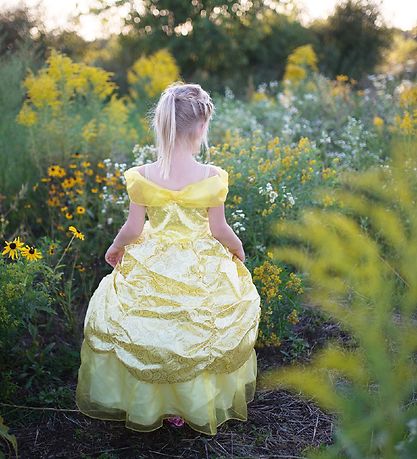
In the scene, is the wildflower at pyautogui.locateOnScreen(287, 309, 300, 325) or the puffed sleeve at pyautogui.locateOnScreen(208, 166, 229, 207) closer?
the puffed sleeve at pyautogui.locateOnScreen(208, 166, 229, 207)

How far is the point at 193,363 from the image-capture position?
220 cm

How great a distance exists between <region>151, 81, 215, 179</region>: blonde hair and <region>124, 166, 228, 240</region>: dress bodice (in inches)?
3.9

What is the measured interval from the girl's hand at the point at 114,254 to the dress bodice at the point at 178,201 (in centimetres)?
18

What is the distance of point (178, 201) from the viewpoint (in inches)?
96.3

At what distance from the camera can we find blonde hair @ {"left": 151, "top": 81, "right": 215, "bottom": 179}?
232 centimetres

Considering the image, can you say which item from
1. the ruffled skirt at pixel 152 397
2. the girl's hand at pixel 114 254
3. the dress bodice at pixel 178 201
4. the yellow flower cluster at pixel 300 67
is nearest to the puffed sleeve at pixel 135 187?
the dress bodice at pixel 178 201

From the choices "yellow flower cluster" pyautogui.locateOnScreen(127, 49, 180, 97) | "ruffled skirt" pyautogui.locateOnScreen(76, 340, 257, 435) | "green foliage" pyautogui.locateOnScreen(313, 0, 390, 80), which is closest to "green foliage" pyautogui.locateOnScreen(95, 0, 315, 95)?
"green foliage" pyautogui.locateOnScreen(313, 0, 390, 80)

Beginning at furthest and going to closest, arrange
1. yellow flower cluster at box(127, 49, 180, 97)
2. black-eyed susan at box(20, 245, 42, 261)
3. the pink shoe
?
yellow flower cluster at box(127, 49, 180, 97)
black-eyed susan at box(20, 245, 42, 261)
the pink shoe

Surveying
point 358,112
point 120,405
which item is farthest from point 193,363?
point 358,112

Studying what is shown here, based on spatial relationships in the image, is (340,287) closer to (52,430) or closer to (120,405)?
(120,405)

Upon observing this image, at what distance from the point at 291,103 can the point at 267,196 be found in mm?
3237

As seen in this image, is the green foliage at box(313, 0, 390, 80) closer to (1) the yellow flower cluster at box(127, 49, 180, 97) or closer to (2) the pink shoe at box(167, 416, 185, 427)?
(1) the yellow flower cluster at box(127, 49, 180, 97)

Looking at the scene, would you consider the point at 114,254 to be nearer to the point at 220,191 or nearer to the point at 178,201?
the point at 178,201

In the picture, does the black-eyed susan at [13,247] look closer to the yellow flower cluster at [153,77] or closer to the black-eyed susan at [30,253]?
the black-eyed susan at [30,253]
